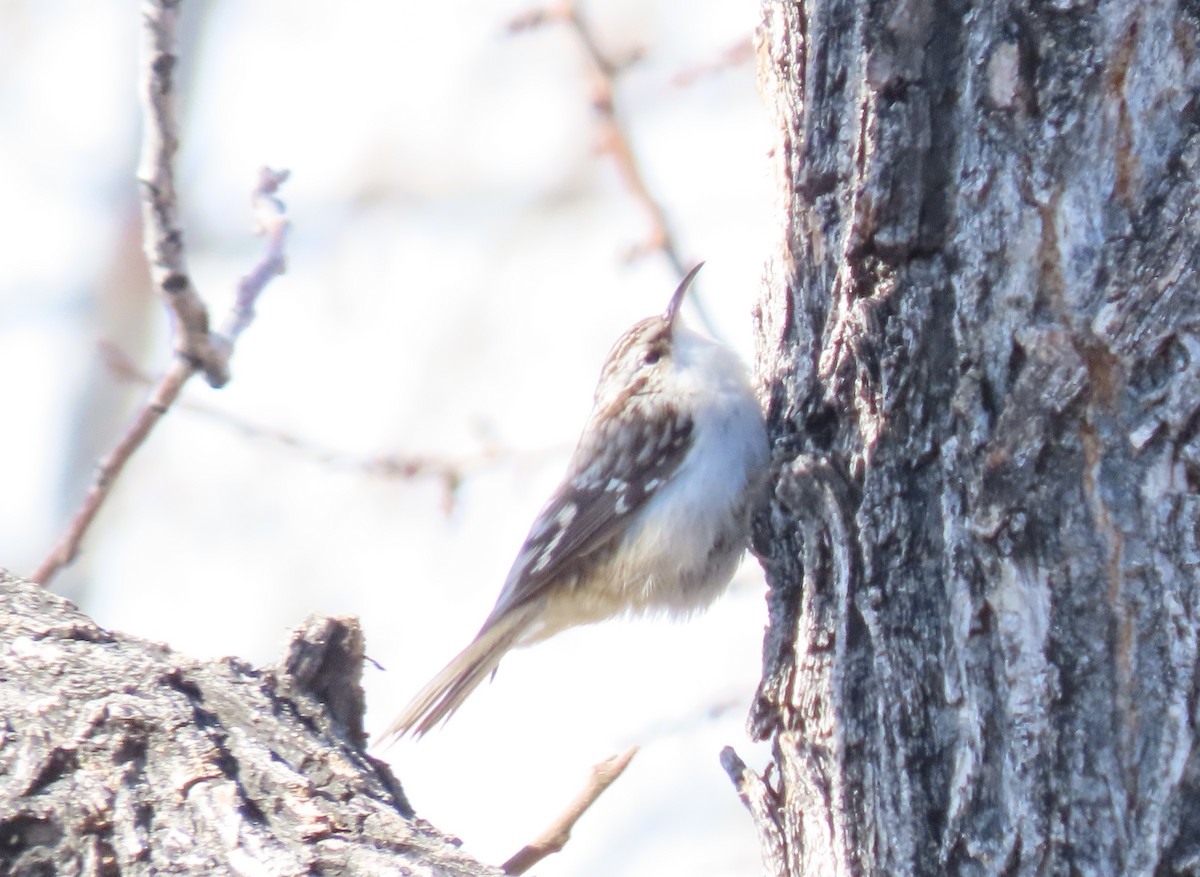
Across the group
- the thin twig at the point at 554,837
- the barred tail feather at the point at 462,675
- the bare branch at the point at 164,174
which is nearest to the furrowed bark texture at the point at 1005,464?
the thin twig at the point at 554,837

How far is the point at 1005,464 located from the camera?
191cm

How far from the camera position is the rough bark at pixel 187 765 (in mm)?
1730

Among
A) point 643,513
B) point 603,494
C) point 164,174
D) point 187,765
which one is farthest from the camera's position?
point 603,494

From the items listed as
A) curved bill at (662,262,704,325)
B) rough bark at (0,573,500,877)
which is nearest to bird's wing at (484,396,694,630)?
curved bill at (662,262,704,325)

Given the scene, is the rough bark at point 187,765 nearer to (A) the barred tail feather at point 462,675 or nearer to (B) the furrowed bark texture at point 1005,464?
(B) the furrowed bark texture at point 1005,464

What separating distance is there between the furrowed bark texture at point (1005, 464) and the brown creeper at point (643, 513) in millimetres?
1156

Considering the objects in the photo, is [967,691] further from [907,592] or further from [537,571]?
[537,571]

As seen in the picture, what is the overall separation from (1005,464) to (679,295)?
221 cm

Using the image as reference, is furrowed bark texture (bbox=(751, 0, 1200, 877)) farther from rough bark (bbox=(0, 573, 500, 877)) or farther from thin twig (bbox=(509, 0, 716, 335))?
thin twig (bbox=(509, 0, 716, 335))

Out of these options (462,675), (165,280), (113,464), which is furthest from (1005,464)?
(462,675)

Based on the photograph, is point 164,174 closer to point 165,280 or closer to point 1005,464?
point 165,280

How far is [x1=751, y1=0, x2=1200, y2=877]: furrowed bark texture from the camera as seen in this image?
180 centimetres

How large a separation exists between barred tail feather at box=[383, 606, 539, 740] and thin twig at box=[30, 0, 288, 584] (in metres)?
1.03

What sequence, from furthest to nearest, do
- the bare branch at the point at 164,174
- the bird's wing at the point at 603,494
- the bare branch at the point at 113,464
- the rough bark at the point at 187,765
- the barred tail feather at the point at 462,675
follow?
the bird's wing at the point at 603,494 → the barred tail feather at the point at 462,675 → the bare branch at the point at 113,464 → the bare branch at the point at 164,174 → the rough bark at the point at 187,765
